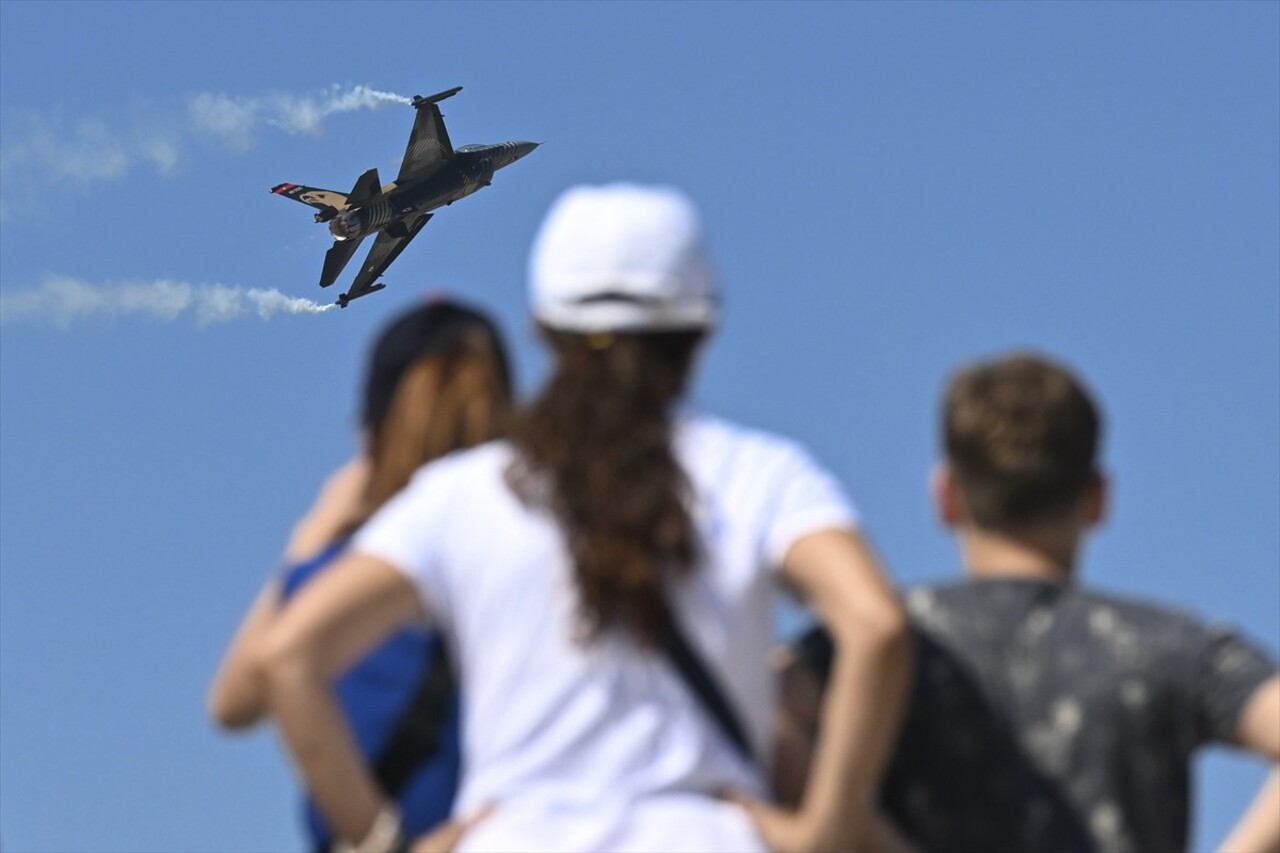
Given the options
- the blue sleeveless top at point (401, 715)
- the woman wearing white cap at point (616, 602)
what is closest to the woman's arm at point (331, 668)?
the woman wearing white cap at point (616, 602)

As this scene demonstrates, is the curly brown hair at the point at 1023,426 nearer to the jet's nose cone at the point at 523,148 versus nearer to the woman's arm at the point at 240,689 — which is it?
the woman's arm at the point at 240,689

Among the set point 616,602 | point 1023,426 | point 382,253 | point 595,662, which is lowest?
point 382,253

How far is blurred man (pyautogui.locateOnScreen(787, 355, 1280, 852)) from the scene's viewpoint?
6.06m

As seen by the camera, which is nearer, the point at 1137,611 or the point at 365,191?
the point at 1137,611

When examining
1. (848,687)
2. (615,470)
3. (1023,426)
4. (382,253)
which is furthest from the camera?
(382,253)

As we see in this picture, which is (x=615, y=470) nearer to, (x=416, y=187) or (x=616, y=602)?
(x=616, y=602)

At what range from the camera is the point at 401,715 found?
20.6 ft

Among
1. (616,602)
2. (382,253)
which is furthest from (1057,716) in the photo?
(382,253)

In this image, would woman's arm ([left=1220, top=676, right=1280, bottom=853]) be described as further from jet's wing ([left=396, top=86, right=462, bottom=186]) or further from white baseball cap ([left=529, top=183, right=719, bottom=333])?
jet's wing ([left=396, top=86, right=462, bottom=186])

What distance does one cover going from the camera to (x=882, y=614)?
5586mm

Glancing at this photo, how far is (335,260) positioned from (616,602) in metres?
67.9

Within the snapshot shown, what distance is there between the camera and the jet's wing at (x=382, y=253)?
6931cm

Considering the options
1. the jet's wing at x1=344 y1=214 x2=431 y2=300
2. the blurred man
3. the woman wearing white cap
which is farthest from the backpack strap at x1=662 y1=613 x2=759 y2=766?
the jet's wing at x1=344 y1=214 x2=431 y2=300

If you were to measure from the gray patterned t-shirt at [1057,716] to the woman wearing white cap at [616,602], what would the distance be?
594mm
